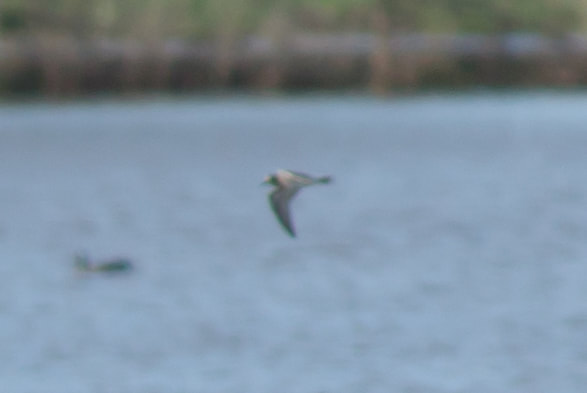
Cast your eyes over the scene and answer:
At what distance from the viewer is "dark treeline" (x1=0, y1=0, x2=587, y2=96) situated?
78.7 metres

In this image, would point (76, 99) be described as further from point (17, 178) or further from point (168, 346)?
point (168, 346)

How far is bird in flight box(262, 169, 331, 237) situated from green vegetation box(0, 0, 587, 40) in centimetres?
6244

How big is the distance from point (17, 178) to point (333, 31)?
155ft

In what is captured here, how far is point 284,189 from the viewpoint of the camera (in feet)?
40.3

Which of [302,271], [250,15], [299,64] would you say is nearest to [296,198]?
[302,271]

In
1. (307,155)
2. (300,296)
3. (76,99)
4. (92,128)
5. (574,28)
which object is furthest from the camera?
(574,28)

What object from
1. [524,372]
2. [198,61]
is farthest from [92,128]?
[524,372]

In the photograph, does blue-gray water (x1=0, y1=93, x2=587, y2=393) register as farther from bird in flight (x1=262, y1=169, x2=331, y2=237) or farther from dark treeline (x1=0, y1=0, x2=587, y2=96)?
dark treeline (x1=0, y1=0, x2=587, y2=96)

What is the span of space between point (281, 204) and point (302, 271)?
33.3 ft

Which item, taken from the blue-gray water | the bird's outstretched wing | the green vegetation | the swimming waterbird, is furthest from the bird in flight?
the green vegetation

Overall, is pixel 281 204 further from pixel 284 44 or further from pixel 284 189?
pixel 284 44

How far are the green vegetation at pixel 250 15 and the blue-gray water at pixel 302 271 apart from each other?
1090 inches

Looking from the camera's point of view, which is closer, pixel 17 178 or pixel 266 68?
pixel 17 178

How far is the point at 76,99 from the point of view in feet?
265
